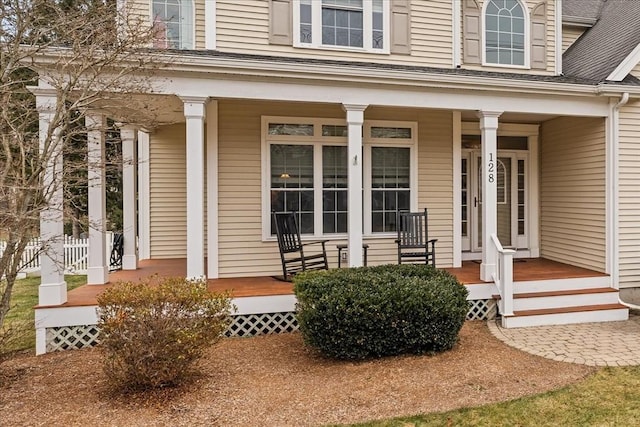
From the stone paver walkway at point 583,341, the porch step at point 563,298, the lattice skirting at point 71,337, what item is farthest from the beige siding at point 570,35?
the lattice skirting at point 71,337

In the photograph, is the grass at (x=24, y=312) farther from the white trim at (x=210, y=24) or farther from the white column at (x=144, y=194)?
the white trim at (x=210, y=24)

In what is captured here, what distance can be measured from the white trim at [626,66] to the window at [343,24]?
11.7ft

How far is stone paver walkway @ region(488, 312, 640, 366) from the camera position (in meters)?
4.76

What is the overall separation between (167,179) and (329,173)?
3.16 metres

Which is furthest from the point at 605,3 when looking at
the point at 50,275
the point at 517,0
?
the point at 50,275

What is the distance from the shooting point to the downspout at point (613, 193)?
265 inches

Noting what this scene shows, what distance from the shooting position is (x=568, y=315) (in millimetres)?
6094

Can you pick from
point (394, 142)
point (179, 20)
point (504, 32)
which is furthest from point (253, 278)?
point (504, 32)

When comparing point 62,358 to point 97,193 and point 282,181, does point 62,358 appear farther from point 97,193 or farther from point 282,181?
point 282,181

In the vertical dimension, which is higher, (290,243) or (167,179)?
(167,179)

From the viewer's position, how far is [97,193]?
600 centimetres

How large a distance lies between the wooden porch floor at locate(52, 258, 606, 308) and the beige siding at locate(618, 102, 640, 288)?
1.84 feet

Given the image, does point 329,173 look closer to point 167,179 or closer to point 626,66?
point 167,179

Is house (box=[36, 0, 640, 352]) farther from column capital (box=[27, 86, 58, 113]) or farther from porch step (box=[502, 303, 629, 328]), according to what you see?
column capital (box=[27, 86, 58, 113])
